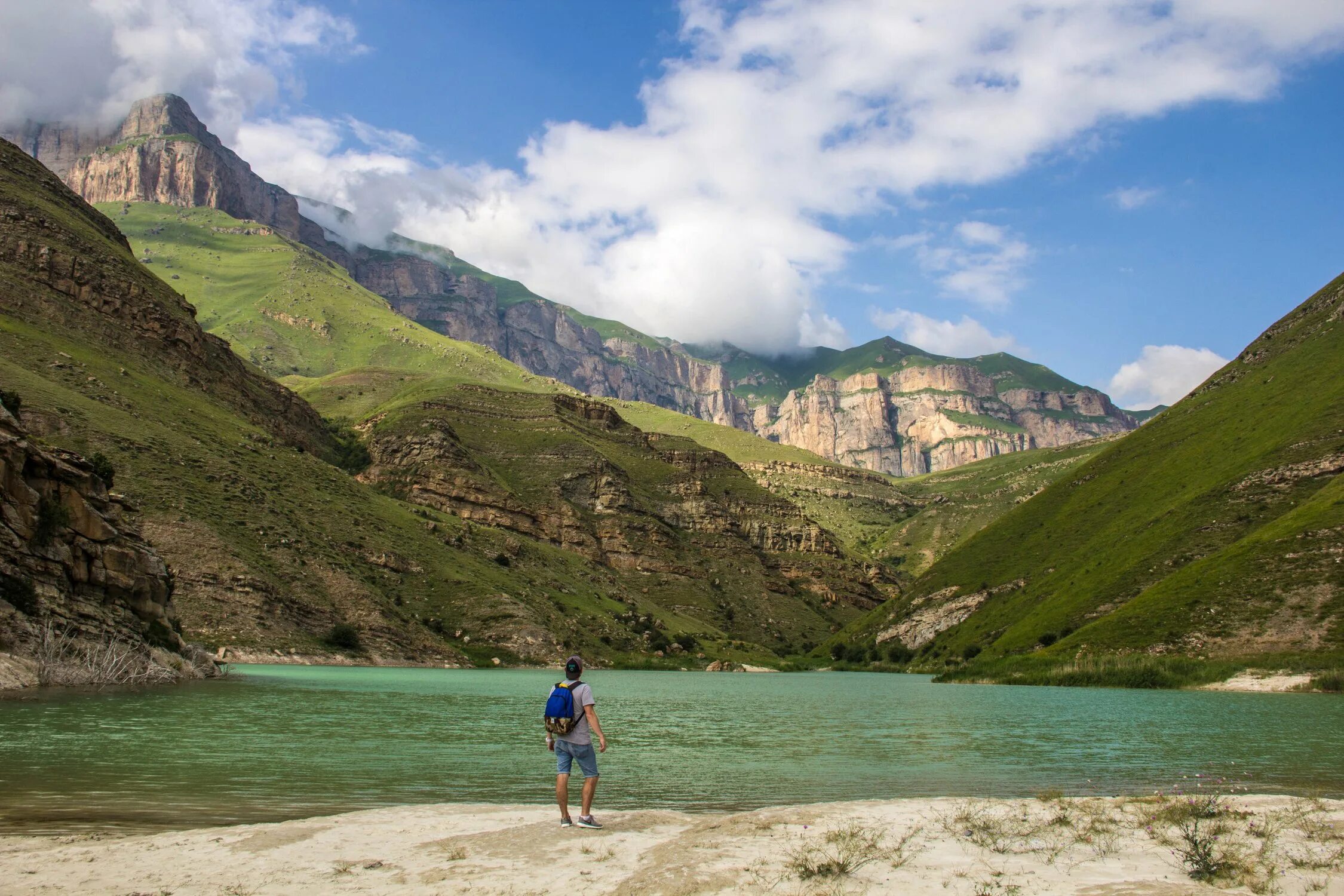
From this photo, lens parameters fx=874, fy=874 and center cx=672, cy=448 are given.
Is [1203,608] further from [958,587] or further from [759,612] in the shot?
[759,612]

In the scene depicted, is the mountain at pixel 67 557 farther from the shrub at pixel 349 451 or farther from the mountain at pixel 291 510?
the shrub at pixel 349 451

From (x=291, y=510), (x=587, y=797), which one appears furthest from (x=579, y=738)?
(x=291, y=510)

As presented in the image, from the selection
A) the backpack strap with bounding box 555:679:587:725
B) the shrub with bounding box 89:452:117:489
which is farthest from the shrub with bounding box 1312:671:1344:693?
the shrub with bounding box 89:452:117:489

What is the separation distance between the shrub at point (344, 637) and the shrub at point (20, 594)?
51365mm

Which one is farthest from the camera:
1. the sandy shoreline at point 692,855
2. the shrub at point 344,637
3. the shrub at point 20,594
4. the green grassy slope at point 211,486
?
the shrub at point 344,637

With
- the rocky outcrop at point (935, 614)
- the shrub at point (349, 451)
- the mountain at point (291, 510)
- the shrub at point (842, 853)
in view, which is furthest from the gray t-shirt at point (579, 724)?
the shrub at point (349, 451)

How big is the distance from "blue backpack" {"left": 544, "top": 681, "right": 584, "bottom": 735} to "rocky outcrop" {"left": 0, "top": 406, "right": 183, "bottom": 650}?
41285mm

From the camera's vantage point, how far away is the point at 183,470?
95.5 metres

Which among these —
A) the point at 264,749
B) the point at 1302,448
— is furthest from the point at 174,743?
the point at 1302,448

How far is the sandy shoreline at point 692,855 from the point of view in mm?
11930

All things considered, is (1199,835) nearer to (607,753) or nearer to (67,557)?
(607,753)

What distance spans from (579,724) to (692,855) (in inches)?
176

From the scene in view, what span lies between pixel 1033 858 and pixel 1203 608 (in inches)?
3155

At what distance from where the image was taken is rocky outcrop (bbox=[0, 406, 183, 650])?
46.9 metres
